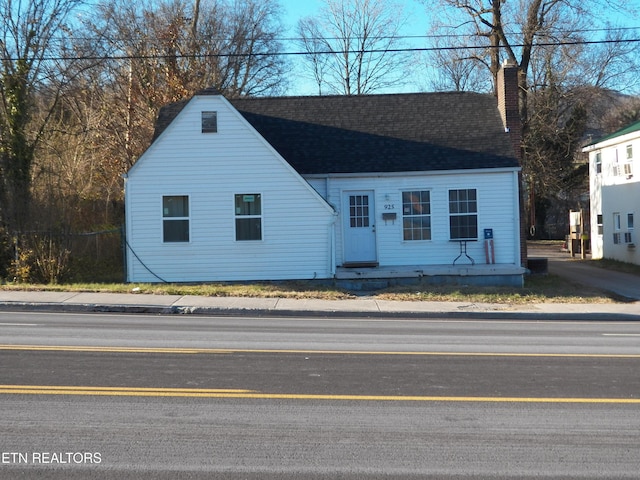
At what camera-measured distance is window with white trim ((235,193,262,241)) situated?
20.0 m

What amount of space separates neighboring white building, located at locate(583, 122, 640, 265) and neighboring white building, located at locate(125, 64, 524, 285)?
857cm

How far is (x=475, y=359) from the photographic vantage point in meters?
9.52

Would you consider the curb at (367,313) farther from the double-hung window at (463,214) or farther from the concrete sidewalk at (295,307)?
the double-hung window at (463,214)

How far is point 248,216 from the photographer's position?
20031 millimetres

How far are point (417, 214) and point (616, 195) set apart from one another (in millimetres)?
13269

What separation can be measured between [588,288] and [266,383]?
1505 cm

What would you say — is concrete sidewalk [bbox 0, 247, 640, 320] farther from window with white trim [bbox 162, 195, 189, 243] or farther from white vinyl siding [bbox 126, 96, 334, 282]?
window with white trim [bbox 162, 195, 189, 243]

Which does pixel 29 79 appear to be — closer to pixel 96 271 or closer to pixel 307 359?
pixel 96 271

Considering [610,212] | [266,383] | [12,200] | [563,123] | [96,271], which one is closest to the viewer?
[266,383]

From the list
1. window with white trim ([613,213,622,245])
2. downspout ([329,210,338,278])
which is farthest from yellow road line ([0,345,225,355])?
window with white trim ([613,213,622,245])

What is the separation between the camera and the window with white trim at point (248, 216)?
2003 cm

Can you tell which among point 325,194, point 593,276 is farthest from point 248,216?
point 593,276

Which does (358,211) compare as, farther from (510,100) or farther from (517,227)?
(510,100)

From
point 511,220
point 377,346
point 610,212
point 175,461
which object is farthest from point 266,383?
point 610,212
